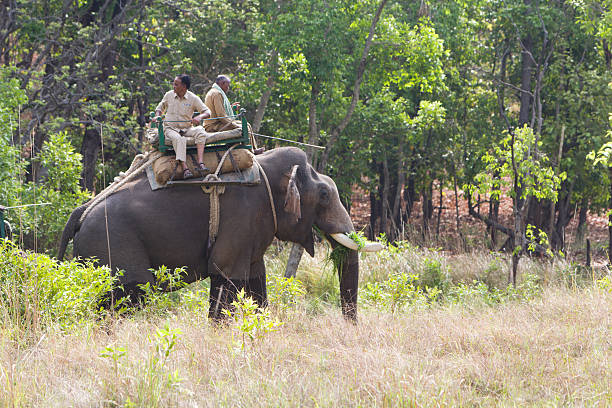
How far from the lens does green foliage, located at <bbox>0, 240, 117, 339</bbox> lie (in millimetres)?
5863

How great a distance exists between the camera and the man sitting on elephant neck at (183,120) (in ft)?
25.3

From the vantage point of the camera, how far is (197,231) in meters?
7.93

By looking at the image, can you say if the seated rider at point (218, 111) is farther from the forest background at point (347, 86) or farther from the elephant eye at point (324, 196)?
the forest background at point (347, 86)

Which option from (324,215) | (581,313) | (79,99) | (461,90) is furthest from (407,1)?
(581,313)

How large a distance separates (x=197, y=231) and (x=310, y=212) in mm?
1363

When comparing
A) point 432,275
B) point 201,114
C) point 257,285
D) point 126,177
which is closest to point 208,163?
point 201,114

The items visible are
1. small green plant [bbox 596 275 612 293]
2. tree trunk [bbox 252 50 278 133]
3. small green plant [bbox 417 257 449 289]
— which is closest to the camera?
small green plant [bbox 596 275 612 293]

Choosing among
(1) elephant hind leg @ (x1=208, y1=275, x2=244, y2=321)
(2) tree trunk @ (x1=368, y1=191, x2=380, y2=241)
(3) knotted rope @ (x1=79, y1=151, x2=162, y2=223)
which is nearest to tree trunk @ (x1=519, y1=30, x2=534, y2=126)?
(2) tree trunk @ (x1=368, y1=191, x2=380, y2=241)

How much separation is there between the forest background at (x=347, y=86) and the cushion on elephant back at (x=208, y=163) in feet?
8.92

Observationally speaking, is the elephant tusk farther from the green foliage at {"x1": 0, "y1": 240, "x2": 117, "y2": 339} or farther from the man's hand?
the green foliage at {"x1": 0, "y1": 240, "x2": 117, "y2": 339}

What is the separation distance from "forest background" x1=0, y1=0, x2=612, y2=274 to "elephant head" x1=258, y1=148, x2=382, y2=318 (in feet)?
11.3

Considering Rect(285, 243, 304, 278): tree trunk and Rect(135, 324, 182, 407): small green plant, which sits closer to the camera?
Rect(135, 324, 182, 407): small green plant

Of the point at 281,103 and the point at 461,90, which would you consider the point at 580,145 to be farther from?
the point at 281,103

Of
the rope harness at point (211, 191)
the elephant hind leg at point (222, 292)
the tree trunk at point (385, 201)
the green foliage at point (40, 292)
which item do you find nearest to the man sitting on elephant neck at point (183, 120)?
the rope harness at point (211, 191)
